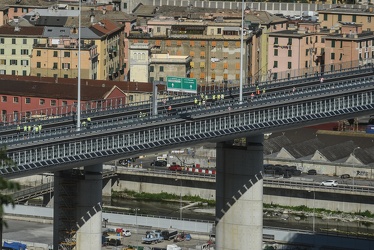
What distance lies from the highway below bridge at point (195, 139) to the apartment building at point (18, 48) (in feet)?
131

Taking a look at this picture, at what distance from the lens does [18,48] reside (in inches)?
4077

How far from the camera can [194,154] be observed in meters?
83.7


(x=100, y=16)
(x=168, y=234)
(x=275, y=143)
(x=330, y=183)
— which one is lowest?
(x=168, y=234)

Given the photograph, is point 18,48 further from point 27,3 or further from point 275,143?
point 275,143

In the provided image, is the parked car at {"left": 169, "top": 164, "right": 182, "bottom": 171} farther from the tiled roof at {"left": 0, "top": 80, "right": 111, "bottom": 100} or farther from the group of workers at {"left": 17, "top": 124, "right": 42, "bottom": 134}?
the group of workers at {"left": 17, "top": 124, "right": 42, "bottom": 134}

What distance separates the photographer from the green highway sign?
193 feet

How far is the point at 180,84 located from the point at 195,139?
3183 mm

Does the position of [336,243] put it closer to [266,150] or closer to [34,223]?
[34,223]

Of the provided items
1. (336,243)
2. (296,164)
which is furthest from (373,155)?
(336,243)

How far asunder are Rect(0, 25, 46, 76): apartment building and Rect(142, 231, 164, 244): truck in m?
37.6

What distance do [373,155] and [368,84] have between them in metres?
20.1

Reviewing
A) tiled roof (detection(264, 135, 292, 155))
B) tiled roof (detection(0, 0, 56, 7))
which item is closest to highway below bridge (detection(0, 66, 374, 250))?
tiled roof (detection(264, 135, 292, 155))

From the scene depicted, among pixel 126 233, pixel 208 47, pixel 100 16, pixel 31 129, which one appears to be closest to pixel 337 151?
pixel 126 233

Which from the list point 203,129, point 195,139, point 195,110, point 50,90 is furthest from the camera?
point 50,90
